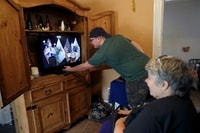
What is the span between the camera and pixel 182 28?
455 centimetres

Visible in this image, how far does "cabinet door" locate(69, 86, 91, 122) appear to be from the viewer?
2.34 metres

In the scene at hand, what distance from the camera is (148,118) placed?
2.73 feet

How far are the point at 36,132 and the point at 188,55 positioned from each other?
4072 millimetres

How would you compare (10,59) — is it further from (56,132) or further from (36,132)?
(56,132)

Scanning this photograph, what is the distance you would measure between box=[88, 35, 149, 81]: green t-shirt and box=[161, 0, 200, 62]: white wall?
3.01m

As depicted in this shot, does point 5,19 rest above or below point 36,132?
above

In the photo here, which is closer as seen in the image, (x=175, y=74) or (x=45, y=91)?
(x=175, y=74)

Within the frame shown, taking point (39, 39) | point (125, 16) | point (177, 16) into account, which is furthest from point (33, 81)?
point (177, 16)

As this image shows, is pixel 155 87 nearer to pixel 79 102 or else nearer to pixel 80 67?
pixel 80 67

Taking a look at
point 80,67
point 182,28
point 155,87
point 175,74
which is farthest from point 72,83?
point 182,28

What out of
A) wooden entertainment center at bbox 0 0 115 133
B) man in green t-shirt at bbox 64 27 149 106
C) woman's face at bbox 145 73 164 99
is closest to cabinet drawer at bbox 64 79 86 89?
wooden entertainment center at bbox 0 0 115 133

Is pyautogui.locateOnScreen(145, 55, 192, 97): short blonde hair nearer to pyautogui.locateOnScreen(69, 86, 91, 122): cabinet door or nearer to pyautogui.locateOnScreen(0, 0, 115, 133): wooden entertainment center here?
pyautogui.locateOnScreen(0, 0, 115, 133): wooden entertainment center

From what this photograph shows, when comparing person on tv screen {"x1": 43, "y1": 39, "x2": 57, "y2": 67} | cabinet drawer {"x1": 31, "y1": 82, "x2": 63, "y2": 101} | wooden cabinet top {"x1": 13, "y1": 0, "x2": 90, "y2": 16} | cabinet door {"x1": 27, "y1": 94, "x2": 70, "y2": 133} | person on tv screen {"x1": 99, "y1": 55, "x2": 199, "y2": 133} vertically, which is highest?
wooden cabinet top {"x1": 13, "y1": 0, "x2": 90, "y2": 16}

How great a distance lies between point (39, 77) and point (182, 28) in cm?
388
